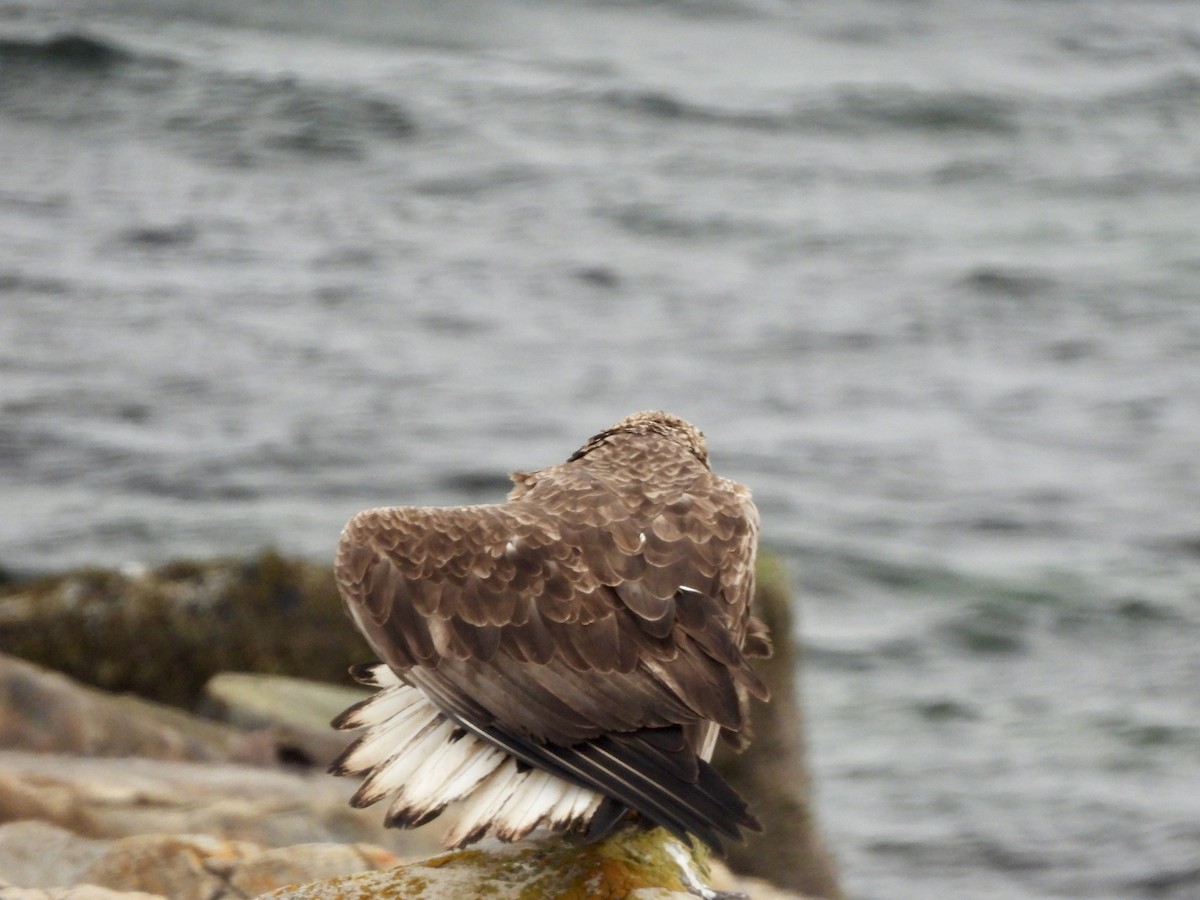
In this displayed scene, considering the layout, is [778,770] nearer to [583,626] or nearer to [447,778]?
[583,626]

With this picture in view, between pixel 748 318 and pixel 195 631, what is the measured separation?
11.9 meters

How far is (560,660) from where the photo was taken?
556 cm

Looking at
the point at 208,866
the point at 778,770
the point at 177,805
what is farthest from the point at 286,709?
the point at 208,866

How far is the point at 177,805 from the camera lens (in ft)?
26.5

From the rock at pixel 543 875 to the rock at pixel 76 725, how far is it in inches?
146

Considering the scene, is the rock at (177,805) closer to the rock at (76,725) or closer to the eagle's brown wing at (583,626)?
the rock at (76,725)

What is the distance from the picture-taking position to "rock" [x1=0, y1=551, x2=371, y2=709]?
10.6 m

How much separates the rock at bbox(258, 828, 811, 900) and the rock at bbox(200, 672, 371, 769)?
3.77 meters

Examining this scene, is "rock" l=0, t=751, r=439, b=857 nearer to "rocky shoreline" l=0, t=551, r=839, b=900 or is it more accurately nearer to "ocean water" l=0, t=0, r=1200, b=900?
"rocky shoreline" l=0, t=551, r=839, b=900

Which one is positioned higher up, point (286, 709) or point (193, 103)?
point (193, 103)

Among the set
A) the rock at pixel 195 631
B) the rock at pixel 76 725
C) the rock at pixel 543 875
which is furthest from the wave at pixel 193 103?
the rock at pixel 543 875

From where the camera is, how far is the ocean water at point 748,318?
52.0 feet

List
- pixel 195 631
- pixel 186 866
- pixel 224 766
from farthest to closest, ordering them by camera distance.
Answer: pixel 195 631, pixel 224 766, pixel 186 866

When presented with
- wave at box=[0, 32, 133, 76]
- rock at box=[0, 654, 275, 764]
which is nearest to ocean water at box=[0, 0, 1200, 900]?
wave at box=[0, 32, 133, 76]
